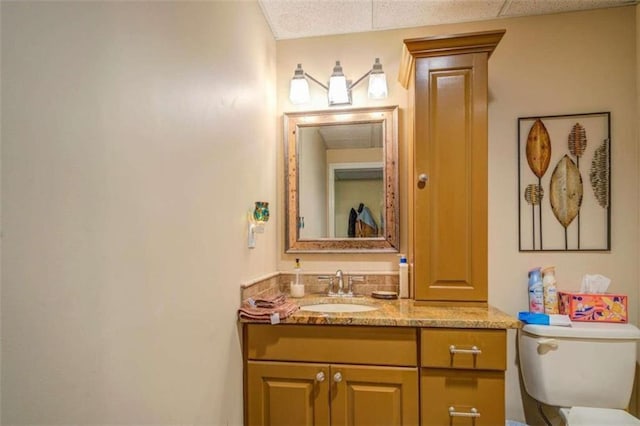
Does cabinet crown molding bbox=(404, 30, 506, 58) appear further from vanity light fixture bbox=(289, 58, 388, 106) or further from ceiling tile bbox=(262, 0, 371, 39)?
ceiling tile bbox=(262, 0, 371, 39)

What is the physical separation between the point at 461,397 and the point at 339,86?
165 cm

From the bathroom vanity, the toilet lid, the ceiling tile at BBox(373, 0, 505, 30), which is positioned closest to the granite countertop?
the bathroom vanity

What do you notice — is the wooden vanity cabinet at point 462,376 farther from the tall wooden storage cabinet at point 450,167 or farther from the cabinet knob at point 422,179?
the cabinet knob at point 422,179

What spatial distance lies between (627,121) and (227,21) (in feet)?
6.86

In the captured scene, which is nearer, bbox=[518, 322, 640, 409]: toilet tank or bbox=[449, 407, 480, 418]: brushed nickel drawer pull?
bbox=[449, 407, 480, 418]: brushed nickel drawer pull

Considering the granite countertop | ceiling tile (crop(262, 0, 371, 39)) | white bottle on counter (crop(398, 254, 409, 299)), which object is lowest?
the granite countertop

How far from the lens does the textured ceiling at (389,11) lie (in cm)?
179

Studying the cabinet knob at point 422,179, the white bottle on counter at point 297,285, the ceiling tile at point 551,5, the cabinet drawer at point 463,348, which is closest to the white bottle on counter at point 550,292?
the cabinet drawer at point 463,348

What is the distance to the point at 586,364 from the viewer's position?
159cm

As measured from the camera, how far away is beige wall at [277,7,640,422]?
1790mm

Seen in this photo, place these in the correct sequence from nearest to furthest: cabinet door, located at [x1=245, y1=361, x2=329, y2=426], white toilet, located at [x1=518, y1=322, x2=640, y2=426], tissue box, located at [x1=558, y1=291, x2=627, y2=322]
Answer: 1. cabinet door, located at [x1=245, y1=361, x2=329, y2=426]
2. white toilet, located at [x1=518, y1=322, x2=640, y2=426]
3. tissue box, located at [x1=558, y1=291, x2=627, y2=322]

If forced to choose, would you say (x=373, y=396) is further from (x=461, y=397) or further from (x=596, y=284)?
(x=596, y=284)

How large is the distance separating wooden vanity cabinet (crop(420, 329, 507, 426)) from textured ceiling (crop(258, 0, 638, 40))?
1.67 meters

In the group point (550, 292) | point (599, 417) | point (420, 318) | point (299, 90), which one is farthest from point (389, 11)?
point (599, 417)
